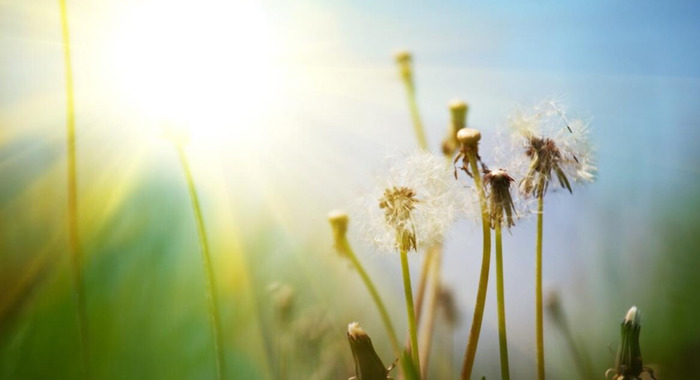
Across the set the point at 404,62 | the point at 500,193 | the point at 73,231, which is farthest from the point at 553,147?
the point at 73,231

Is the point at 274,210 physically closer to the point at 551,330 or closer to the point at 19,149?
the point at 19,149

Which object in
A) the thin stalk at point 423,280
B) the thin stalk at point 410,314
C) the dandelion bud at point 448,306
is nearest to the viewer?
the thin stalk at point 410,314

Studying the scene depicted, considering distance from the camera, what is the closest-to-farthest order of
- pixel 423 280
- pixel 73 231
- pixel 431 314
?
pixel 73 231
pixel 431 314
pixel 423 280

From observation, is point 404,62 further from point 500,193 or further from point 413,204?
point 500,193

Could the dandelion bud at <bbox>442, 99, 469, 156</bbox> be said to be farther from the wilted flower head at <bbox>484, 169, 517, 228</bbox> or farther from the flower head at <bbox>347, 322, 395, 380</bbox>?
the flower head at <bbox>347, 322, 395, 380</bbox>

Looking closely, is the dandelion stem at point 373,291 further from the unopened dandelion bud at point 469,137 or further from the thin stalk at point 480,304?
the unopened dandelion bud at point 469,137

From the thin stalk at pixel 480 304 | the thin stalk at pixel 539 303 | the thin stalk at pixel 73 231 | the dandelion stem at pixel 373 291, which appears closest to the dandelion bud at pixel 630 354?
the thin stalk at pixel 539 303
